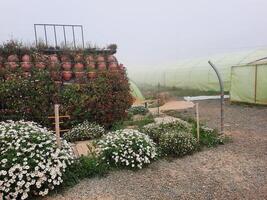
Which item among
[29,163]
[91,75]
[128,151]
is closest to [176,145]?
[128,151]

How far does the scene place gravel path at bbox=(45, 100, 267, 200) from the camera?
15.9 ft

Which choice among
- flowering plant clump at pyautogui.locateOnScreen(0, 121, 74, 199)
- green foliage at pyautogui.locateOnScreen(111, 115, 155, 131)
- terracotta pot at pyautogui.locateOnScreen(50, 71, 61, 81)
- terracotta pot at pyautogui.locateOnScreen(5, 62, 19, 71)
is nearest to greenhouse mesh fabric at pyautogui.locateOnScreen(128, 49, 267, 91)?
green foliage at pyautogui.locateOnScreen(111, 115, 155, 131)

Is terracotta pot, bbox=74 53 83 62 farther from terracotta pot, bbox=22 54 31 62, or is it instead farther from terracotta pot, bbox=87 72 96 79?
terracotta pot, bbox=22 54 31 62

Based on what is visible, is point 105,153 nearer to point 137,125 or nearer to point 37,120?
point 37,120

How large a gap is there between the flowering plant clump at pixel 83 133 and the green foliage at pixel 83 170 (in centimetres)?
202

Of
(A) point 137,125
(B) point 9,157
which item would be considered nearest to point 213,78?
(A) point 137,125

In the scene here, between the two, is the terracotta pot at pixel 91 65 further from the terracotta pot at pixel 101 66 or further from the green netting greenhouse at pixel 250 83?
the green netting greenhouse at pixel 250 83

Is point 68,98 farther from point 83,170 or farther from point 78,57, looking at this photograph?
point 83,170

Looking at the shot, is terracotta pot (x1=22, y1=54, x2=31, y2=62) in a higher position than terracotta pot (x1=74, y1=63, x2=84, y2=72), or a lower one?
higher

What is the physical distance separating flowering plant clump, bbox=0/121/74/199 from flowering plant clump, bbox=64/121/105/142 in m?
2.21

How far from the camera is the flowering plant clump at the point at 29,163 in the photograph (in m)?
4.55

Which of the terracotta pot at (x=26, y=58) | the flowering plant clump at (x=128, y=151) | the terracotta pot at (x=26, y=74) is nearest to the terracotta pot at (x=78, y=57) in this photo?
the terracotta pot at (x=26, y=58)

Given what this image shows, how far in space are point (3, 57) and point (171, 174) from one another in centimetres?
588

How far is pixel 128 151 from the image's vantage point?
5.84 metres
